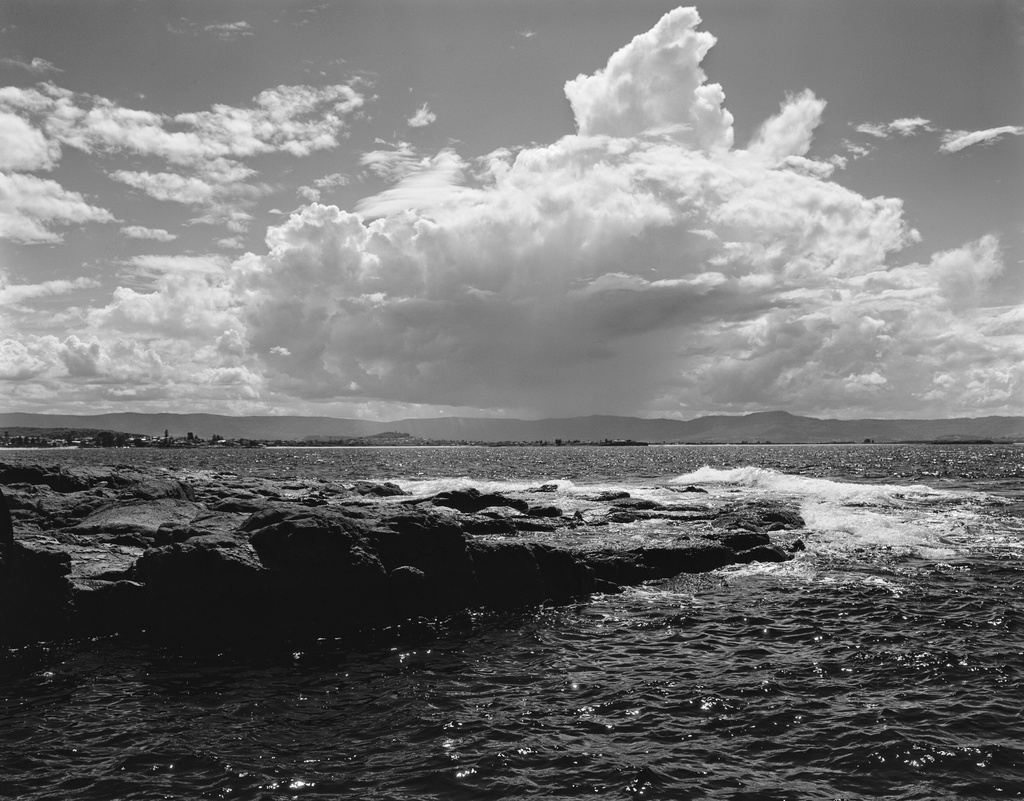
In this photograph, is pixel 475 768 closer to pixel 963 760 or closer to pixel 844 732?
pixel 844 732

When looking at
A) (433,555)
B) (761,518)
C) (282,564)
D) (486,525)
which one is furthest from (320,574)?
(761,518)

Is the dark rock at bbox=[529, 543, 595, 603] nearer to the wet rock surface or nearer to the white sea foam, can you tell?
the wet rock surface

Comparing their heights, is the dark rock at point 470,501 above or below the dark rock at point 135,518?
below

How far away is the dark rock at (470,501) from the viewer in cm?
3694

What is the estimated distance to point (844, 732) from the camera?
1255 centimetres

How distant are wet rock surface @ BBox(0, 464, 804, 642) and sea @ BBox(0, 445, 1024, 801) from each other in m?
0.93

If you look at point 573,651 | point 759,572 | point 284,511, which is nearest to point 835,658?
point 573,651

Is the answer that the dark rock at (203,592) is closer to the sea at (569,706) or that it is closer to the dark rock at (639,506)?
the sea at (569,706)

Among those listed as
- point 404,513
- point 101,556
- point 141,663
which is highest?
point 404,513

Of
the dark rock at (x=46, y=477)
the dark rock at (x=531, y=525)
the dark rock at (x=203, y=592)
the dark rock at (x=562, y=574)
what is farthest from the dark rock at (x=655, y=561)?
the dark rock at (x=46, y=477)

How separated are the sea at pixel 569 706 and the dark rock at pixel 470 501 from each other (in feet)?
50.3

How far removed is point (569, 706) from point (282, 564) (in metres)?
9.38

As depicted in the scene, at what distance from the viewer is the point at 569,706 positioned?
1393cm

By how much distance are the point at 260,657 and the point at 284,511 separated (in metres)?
5.03
